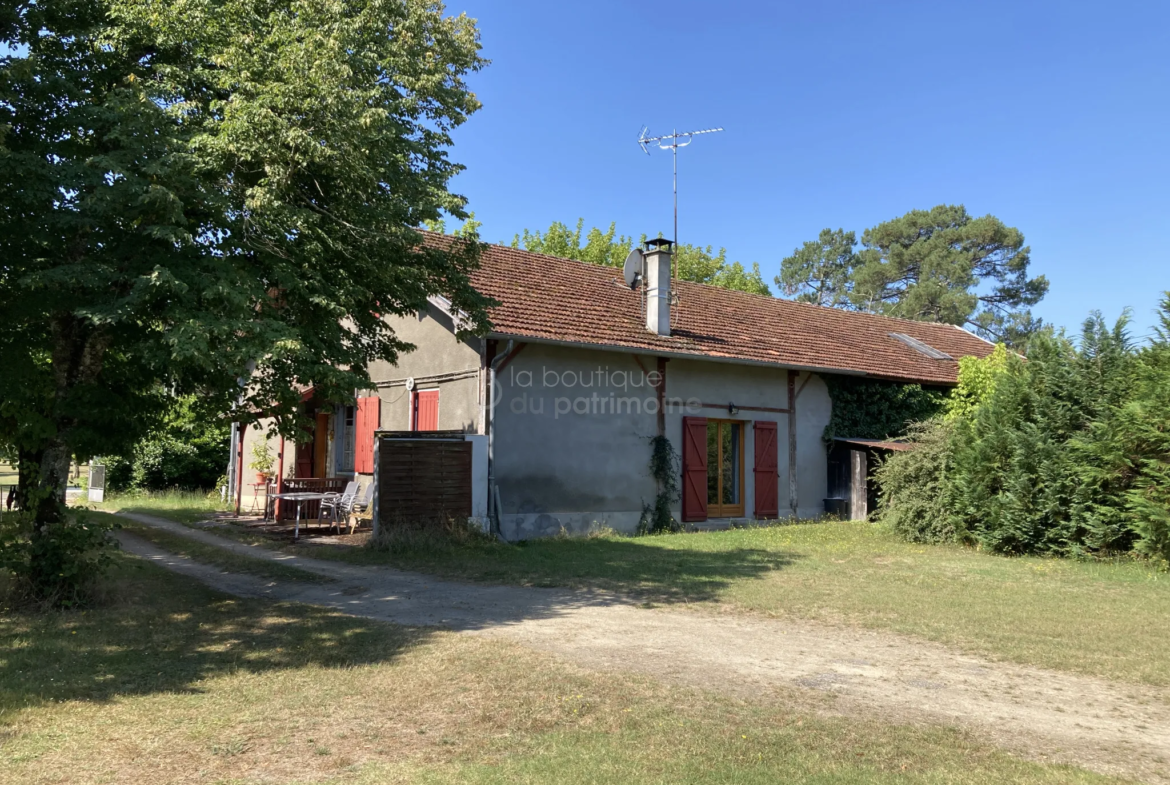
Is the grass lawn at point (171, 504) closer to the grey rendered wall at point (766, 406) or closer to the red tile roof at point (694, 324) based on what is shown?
the red tile roof at point (694, 324)

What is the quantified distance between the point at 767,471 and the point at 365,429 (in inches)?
326

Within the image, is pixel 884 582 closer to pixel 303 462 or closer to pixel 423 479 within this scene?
pixel 423 479

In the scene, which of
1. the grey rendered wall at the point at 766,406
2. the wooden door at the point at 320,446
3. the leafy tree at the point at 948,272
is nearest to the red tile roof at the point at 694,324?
the grey rendered wall at the point at 766,406

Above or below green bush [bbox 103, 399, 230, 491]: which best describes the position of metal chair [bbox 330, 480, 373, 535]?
below

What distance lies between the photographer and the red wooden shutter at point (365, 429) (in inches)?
660

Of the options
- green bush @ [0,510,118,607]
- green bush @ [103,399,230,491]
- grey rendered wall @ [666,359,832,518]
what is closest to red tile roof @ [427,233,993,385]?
grey rendered wall @ [666,359,832,518]

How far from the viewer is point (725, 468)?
17.4m

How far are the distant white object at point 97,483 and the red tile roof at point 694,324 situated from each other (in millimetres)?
12630

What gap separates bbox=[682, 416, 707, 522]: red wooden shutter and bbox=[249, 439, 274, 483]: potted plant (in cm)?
917

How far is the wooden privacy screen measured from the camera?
12.9 metres

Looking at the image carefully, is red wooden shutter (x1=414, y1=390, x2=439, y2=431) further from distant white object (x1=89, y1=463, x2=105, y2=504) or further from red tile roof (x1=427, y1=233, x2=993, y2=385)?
distant white object (x1=89, y1=463, x2=105, y2=504)

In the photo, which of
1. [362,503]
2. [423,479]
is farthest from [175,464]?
[423,479]

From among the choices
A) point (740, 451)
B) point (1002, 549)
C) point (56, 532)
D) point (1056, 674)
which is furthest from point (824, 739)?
point (740, 451)

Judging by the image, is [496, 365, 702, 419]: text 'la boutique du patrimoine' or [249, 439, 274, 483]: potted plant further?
[249, 439, 274, 483]: potted plant
